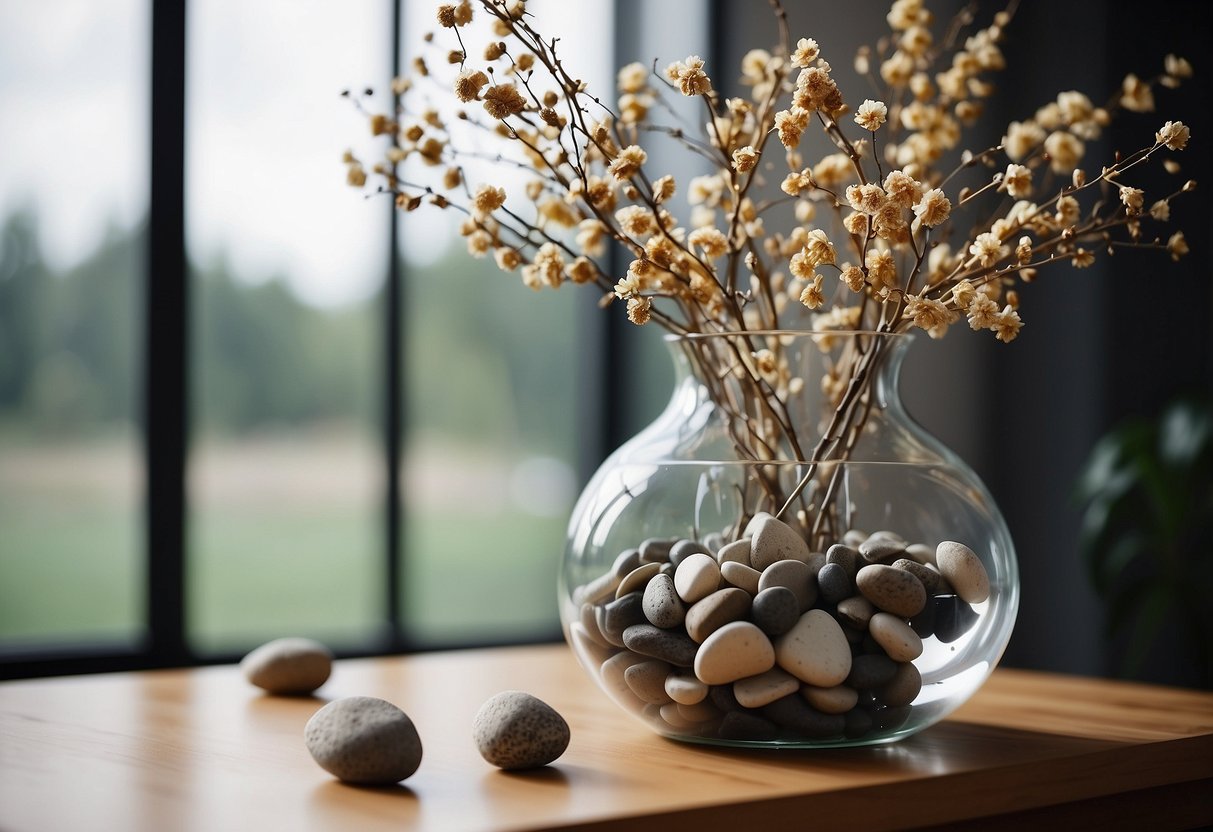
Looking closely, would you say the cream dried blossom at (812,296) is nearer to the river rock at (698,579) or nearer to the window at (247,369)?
the river rock at (698,579)

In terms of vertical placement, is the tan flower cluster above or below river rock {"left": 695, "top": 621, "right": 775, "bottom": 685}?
above

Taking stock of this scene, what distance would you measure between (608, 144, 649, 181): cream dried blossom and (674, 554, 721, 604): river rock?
25 centimetres

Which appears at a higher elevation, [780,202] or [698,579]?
[780,202]

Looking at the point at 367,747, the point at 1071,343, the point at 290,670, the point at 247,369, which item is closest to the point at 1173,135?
the point at 367,747

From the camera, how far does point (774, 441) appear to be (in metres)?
0.91

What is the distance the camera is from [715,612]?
2.47ft

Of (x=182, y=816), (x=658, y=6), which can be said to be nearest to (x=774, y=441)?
(x=182, y=816)

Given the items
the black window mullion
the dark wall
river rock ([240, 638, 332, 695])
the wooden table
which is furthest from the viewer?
the black window mullion

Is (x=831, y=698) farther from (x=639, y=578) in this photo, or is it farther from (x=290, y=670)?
(x=290, y=670)

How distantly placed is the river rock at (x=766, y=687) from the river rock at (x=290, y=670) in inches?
18.3

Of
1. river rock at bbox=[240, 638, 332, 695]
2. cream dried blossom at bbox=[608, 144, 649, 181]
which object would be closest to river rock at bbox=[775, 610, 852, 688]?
cream dried blossom at bbox=[608, 144, 649, 181]

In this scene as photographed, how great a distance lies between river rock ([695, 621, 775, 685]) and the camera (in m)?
0.74

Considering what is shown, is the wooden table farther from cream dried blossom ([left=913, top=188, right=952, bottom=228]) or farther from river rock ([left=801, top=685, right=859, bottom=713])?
cream dried blossom ([left=913, top=188, right=952, bottom=228])

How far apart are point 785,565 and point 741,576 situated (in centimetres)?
3
